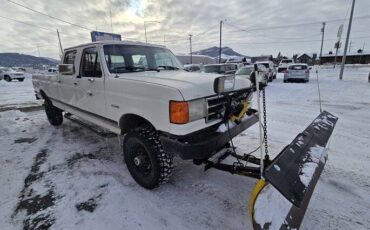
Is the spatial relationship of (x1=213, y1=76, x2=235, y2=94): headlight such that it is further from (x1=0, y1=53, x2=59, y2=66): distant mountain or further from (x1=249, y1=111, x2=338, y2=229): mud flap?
(x1=0, y1=53, x2=59, y2=66): distant mountain

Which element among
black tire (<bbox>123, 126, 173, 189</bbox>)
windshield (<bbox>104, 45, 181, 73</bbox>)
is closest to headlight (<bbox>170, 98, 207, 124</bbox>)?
black tire (<bbox>123, 126, 173, 189</bbox>)

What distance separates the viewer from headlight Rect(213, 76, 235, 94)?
262 centimetres

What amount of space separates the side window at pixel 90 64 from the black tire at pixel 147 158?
130cm

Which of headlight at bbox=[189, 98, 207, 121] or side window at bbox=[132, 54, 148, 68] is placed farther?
side window at bbox=[132, 54, 148, 68]

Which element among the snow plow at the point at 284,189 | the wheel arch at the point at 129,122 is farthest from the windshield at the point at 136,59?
the snow plow at the point at 284,189

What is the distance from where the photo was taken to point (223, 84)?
2709mm

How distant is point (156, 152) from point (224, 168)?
0.92 m

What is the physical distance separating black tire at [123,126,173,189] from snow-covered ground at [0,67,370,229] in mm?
199

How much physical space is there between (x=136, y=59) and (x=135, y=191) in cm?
220

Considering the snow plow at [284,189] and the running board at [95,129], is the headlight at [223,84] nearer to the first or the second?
the snow plow at [284,189]

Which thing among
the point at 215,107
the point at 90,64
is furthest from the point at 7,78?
the point at 215,107

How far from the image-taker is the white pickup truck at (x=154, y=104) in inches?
96.5

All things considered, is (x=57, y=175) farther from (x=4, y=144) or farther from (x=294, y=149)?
(x=294, y=149)

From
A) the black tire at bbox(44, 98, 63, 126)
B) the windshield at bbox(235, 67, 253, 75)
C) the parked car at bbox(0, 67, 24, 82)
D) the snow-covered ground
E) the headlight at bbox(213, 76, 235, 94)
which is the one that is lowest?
the snow-covered ground
